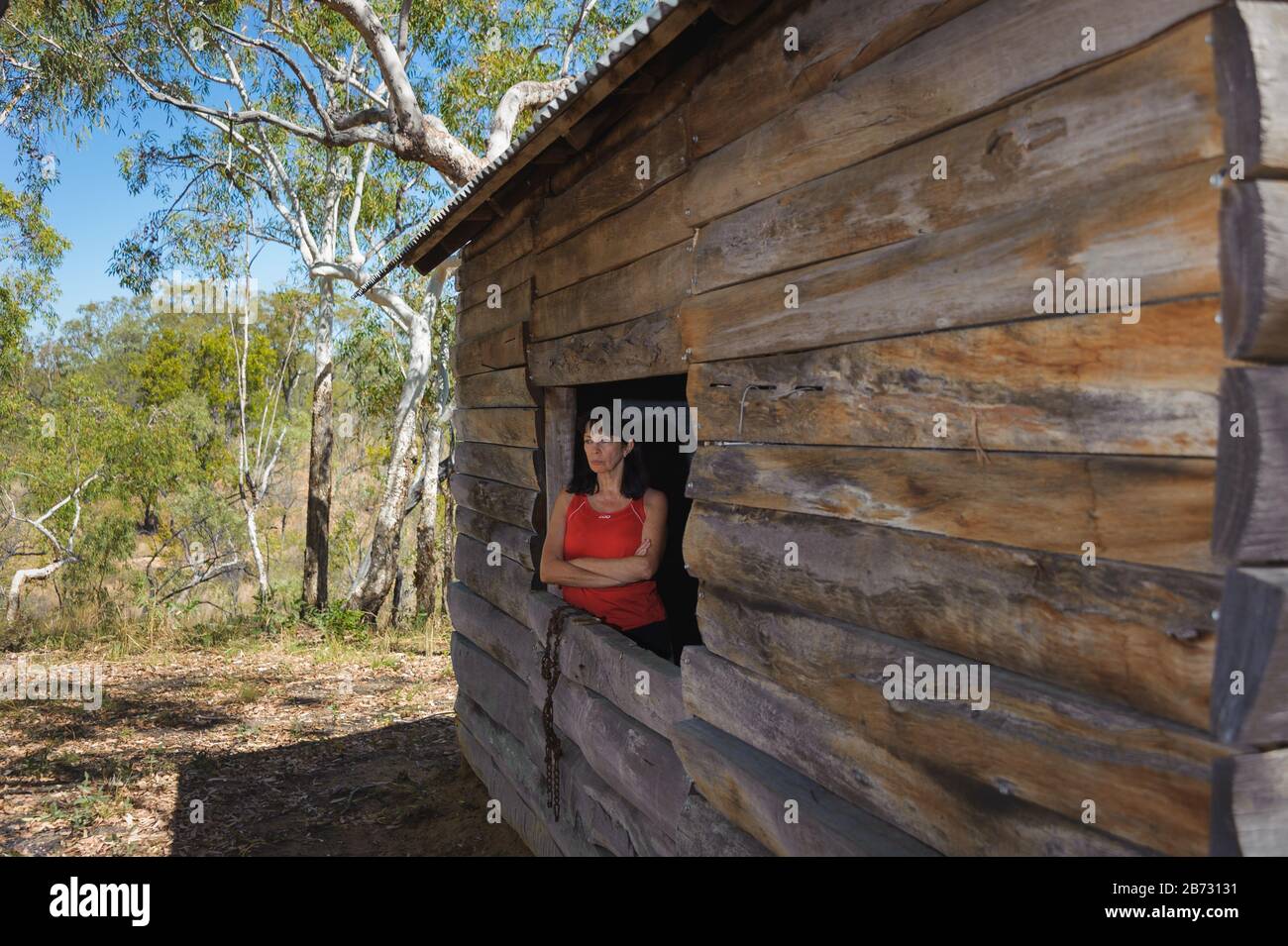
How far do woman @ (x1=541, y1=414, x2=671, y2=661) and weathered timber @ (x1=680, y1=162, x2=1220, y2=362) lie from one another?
51.5 inches

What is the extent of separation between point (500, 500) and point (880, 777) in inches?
151

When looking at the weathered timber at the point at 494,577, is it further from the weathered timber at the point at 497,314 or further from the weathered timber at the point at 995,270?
the weathered timber at the point at 995,270

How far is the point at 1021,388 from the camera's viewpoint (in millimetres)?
1928

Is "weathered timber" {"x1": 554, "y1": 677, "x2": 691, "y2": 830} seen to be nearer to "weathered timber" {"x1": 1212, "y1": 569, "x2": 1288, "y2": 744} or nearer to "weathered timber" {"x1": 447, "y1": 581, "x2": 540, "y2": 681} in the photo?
"weathered timber" {"x1": 447, "y1": 581, "x2": 540, "y2": 681}

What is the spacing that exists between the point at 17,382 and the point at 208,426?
413 centimetres

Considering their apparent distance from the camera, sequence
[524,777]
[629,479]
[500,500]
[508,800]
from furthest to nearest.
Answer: [500,500] → [508,800] → [524,777] → [629,479]

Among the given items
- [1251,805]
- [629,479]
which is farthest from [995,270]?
[629,479]

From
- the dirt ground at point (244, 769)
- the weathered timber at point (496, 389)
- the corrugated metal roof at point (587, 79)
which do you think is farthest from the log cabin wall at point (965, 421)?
the dirt ground at point (244, 769)

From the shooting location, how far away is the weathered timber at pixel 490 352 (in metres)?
5.32

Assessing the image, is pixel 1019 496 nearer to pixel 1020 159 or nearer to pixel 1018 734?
pixel 1018 734

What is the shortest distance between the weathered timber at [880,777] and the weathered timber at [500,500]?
83.4 inches

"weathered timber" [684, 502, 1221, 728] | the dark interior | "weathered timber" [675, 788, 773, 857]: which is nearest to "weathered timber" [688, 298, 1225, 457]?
"weathered timber" [684, 502, 1221, 728]

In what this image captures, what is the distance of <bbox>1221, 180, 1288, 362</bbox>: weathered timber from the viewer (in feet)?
4.79

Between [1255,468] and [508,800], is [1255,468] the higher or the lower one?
the higher one
